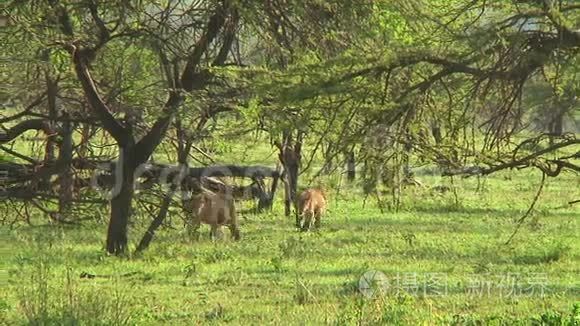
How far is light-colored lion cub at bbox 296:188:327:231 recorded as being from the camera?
2144 cm

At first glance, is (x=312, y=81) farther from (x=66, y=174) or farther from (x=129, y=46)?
(x=66, y=174)

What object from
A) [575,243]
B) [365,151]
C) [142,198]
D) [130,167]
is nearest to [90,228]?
[142,198]

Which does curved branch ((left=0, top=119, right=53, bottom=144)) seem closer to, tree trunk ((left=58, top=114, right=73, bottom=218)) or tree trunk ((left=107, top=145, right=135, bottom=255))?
tree trunk ((left=58, top=114, right=73, bottom=218))

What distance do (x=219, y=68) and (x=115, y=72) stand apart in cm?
340

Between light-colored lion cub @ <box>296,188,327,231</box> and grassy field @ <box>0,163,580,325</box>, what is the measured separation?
397 millimetres

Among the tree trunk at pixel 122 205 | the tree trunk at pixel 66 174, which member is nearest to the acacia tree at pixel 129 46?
the tree trunk at pixel 122 205

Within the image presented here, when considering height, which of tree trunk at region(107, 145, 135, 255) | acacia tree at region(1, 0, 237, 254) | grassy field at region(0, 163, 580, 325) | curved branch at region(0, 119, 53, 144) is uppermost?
acacia tree at region(1, 0, 237, 254)

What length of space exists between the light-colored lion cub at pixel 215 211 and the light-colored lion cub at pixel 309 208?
188 cm

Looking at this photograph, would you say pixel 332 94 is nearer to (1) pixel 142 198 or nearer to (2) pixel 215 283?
(2) pixel 215 283

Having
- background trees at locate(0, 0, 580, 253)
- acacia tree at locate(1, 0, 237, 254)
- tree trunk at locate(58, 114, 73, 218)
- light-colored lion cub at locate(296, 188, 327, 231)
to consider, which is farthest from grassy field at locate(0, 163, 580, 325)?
acacia tree at locate(1, 0, 237, 254)

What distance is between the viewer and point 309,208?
70.6 feet

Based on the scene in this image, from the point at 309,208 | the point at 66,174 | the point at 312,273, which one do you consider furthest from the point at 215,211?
the point at 312,273

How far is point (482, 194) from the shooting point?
31000 millimetres

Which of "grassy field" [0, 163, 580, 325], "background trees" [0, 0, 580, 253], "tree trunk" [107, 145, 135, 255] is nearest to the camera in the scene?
"background trees" [0, 0, 580, 253]
